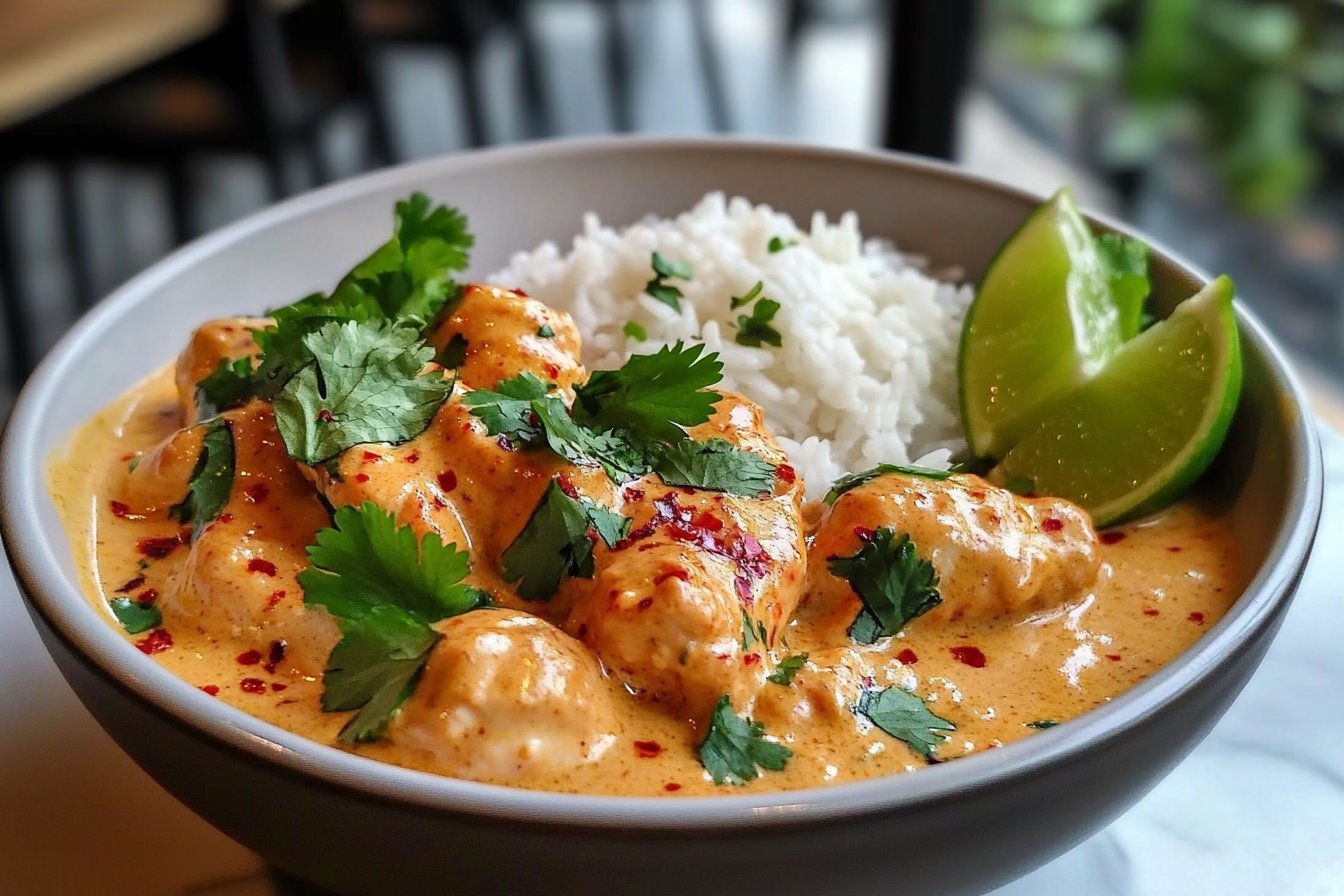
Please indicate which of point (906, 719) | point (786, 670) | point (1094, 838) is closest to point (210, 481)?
point (786, 670)

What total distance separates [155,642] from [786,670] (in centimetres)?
56

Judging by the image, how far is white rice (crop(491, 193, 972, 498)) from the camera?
1672mm

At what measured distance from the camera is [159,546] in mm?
1370

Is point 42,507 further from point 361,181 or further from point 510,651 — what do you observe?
point 361,181

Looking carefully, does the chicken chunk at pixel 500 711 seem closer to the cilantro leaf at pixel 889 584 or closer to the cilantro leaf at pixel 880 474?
the cilantro leaf at pixel 889 584

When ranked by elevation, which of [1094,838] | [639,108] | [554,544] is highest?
[554,544]

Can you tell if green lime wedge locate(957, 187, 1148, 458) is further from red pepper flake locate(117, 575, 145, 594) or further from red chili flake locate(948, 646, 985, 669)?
red pepper flake locate(117, 575, 145, 594)

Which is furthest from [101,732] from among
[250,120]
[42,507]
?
Answer: [250,120]

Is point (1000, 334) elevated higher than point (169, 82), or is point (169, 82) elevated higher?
point (1000, 334)

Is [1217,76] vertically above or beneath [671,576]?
beneath

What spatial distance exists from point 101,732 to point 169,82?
3.21m

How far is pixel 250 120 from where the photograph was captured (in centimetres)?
398

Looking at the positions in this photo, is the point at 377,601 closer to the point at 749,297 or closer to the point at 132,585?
the point at 132,585

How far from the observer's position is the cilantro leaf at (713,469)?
4.28ft
